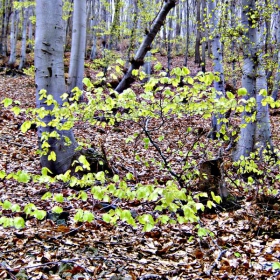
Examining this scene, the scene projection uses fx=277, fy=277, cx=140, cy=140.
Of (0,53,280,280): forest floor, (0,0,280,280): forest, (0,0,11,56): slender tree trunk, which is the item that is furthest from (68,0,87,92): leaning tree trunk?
(0,0,11,56): slender tree trunk

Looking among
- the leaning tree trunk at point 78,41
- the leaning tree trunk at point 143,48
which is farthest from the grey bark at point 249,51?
the leaning tree trunk at point 78,41

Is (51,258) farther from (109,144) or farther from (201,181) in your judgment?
(109,144)

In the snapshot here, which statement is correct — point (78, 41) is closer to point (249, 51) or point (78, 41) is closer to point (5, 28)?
point (249, 51)

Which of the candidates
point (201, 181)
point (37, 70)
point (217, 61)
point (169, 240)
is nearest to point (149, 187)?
point (169, 240)

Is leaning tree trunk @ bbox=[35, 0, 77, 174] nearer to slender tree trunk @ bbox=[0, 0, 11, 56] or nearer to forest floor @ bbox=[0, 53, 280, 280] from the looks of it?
forest floor @ bbox=[0, 53, 280, 280]

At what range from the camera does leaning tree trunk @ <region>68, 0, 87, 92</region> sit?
22.8ft

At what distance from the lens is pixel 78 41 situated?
714 cm

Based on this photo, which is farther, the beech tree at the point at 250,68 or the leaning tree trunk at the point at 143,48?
the beech tree at the point at 250,68

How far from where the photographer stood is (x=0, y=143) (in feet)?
21.1

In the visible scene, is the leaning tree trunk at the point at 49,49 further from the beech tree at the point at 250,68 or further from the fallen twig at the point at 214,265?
the beech tree at the point at 250,68

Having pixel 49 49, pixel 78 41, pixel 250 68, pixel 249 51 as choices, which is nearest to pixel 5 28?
pixel 78 41

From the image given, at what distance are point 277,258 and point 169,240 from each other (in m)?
1.27

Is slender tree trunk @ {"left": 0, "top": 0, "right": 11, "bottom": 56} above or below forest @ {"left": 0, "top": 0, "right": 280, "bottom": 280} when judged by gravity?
above

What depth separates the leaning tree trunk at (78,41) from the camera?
695 centimetres
